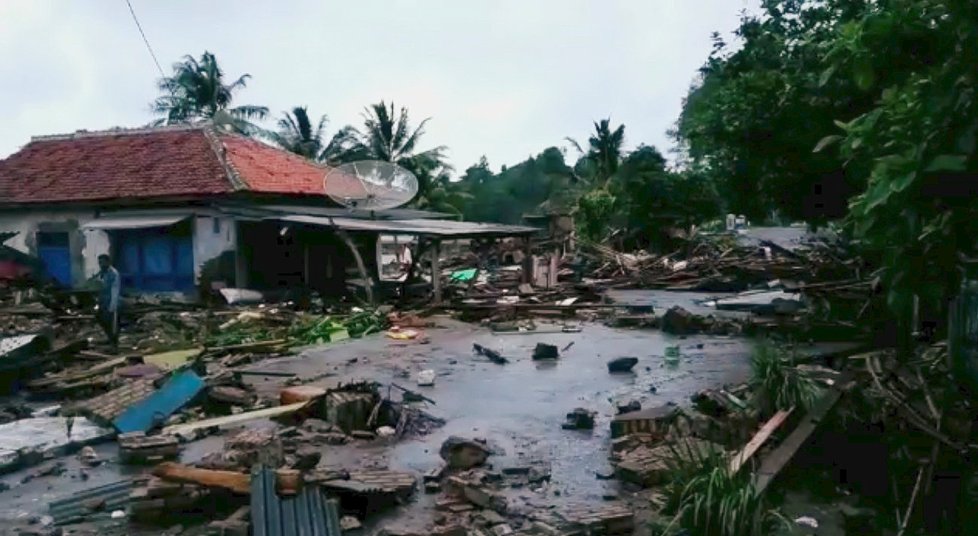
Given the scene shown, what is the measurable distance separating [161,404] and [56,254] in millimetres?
15253

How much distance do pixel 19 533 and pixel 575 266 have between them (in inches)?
923

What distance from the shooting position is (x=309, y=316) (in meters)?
17.1

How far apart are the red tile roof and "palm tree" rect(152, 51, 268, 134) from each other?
34.1ft

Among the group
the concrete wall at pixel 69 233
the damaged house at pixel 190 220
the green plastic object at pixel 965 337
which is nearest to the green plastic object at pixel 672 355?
the green plastic object at pixel 965 337

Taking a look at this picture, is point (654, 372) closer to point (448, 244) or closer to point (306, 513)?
point (306, 513)

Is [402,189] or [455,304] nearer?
[455,304]

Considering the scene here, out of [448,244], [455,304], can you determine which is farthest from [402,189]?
[448,244]

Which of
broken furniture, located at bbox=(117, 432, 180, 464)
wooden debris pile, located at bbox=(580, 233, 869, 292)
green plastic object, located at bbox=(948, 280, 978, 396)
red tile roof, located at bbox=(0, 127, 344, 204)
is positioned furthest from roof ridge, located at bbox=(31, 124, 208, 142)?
green plastic object, located at bbox=(948, 280, 978, 396)

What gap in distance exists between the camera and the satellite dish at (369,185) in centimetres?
2089

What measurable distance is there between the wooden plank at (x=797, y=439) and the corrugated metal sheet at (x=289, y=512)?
9.17ft

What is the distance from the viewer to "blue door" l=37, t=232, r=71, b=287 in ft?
71.4

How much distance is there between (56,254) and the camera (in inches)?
868

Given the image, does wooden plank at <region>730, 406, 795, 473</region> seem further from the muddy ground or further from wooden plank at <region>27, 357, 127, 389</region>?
wooden plank at <region>27, 357, 127, 389</region>

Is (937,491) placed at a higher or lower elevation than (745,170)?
lower
